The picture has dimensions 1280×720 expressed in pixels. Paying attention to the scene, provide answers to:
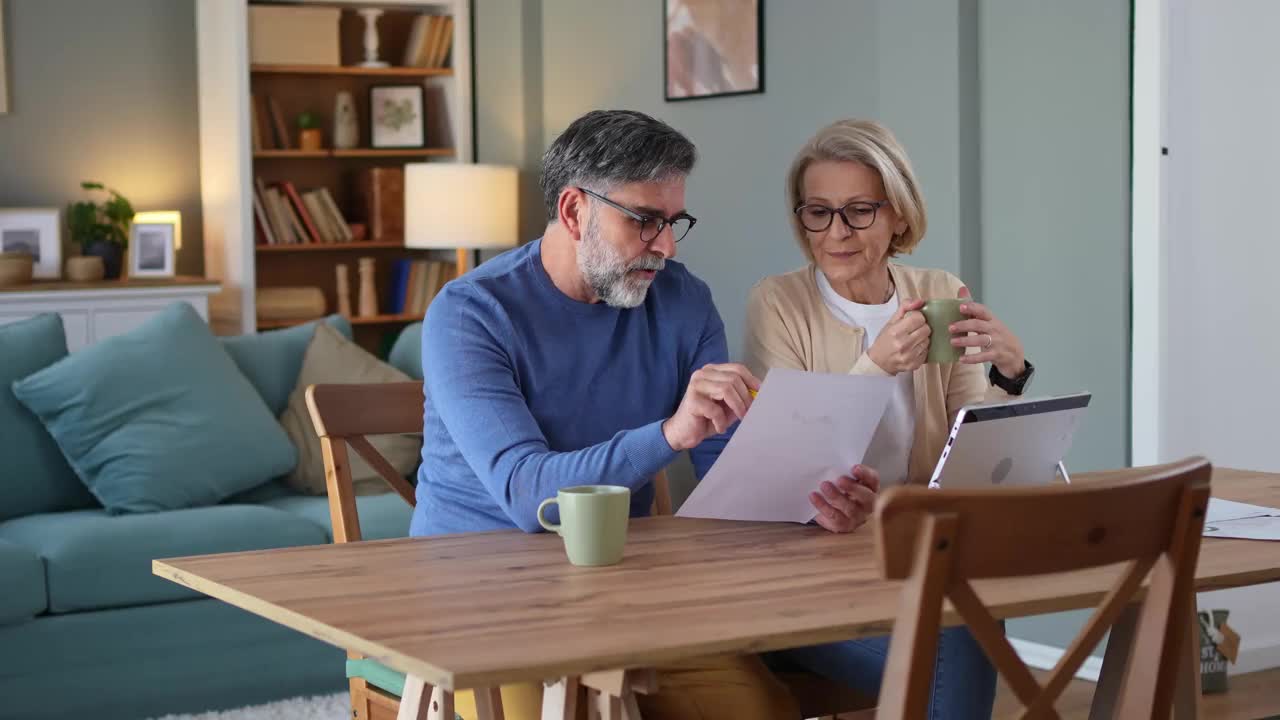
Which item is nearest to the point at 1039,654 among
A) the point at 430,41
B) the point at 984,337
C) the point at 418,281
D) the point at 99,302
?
the point at 984,337

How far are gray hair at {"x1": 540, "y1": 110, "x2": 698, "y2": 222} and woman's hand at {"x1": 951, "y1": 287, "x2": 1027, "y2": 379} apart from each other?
0.43 meters

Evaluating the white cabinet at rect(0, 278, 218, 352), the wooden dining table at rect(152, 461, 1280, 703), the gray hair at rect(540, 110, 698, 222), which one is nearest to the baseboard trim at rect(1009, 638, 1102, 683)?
the wooden dining table at rect(152, 461, 1280, 703)

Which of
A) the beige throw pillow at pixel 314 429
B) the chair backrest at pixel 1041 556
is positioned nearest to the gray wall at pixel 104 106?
the beige throw pillow at pixel 314 429

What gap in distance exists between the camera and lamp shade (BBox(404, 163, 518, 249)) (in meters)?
5.73

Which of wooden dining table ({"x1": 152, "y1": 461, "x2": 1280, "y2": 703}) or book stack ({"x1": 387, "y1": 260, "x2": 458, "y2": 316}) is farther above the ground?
book stack ({"x1": 387, "y1": 260, "x2": 458, "y2": 316})

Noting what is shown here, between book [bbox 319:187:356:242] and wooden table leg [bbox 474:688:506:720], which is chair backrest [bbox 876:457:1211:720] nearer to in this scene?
wooden table leg [bbox 474:688:506:720]

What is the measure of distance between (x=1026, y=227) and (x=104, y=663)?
241cm

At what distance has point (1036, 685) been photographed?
1314 mm

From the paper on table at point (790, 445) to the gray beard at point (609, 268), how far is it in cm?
30

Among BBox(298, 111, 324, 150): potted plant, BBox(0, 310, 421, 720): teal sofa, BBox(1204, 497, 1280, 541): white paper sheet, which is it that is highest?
BBox(298, 111, 324, 150): potted plant

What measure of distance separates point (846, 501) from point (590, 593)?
Result: 19.5 inches

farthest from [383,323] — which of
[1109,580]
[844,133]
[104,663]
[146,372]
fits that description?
[1109,580]

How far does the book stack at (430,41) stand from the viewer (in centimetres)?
623

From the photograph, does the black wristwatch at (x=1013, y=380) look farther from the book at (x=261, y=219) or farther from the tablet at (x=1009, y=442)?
the book at (x=261, y=219)
